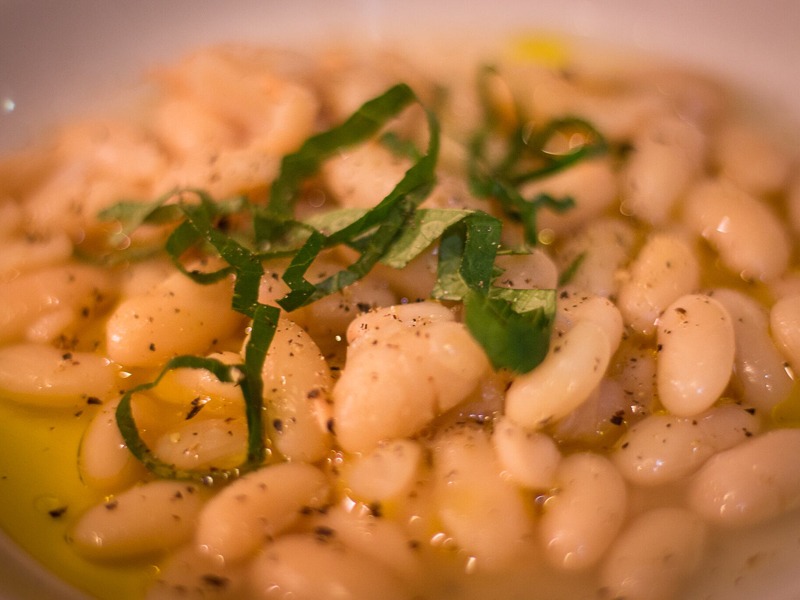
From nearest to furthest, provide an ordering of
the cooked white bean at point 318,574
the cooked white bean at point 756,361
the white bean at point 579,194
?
the cooked white bean at point 318,574, the cooked white bean at point 756,361, the white bean at point 579,194

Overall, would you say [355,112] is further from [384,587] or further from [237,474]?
[384,587]

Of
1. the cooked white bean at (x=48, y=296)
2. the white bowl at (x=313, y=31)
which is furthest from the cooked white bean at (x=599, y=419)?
the white bowl at (x=313, y=31)

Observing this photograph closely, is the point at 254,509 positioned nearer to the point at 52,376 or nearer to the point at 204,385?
the point at 204,385

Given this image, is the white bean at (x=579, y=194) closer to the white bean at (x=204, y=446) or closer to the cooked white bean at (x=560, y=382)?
the cooked white bean at (x=560, y=382)

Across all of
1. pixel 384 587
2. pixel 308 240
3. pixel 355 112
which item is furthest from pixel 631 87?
pixel 384 587

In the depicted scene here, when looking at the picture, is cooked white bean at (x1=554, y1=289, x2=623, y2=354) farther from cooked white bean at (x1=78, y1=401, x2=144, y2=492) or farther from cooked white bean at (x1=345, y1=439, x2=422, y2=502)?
cooked white bean at (x1=78, y1=401, x2=144, y2=492)

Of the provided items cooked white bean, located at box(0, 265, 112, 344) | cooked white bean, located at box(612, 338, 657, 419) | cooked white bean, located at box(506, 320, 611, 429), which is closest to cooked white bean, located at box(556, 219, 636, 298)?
cooked white bean, located at box(612, 338, 657, 419)
